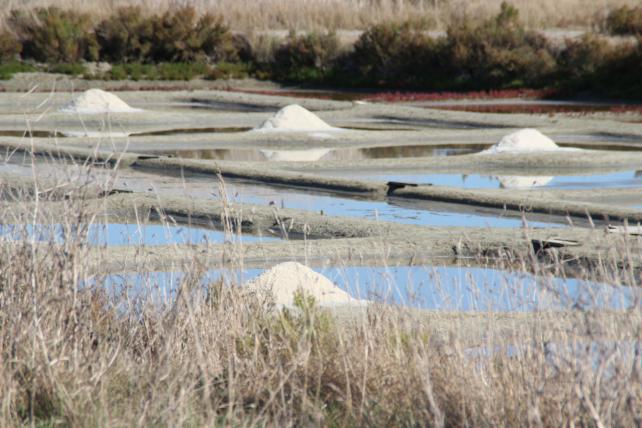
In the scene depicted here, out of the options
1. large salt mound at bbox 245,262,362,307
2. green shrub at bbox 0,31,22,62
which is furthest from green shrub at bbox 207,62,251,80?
large salt mound at bbox 245,262,362,307

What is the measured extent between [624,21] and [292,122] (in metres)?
18.6

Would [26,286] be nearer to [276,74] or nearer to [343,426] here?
[343,426]

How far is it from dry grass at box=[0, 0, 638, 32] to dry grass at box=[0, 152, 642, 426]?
99.4ft

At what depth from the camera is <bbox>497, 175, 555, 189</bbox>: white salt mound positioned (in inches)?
454

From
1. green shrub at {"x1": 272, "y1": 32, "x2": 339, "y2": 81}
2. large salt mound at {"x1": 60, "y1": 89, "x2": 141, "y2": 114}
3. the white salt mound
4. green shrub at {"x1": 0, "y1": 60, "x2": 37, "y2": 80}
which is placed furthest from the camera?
green shrub at {"x1": 272, "y1": 32, "x2": 339, "y2": 81}

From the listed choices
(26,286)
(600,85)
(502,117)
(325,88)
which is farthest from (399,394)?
(325,88)

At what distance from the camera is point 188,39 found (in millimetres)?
32062

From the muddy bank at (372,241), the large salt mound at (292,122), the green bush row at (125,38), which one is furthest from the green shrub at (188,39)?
the muddy bank at (372,241)

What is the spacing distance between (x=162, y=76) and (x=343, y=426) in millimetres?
26568

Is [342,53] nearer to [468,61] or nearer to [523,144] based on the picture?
[468,61]

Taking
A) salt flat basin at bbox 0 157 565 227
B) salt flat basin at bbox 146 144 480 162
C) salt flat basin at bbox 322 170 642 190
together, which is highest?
salt flat basin at bbox 0 157 565 227

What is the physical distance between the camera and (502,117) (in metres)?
18.2

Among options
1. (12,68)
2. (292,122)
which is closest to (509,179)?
(292,122)

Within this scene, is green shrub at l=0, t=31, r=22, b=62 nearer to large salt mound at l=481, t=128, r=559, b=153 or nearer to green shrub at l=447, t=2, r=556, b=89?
green shrub at l=447, t=2, r=556, b=89
